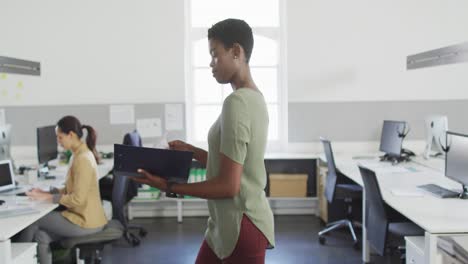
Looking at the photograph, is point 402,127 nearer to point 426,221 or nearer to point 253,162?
point 426,221

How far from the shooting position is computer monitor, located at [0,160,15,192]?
3518mm

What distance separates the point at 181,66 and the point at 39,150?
6.25 ft

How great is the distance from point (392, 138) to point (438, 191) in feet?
5.29

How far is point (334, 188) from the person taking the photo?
4.38 metres

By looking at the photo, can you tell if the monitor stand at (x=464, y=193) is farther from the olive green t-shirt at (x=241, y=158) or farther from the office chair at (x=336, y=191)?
the olive green t-shirt at (x=241, y=158)

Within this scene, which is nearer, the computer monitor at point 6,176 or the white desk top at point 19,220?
the white desk top at point 19,220

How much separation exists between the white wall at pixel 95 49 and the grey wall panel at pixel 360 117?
4.86ft

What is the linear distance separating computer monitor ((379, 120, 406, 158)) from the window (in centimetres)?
129

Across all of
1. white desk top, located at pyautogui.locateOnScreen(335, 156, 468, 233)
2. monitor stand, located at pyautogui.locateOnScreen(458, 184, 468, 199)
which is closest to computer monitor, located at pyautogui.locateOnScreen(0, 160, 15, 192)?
white desk top, located at pyautogui.locateOnScreen(335, 156, 468, 233)

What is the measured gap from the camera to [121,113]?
543cm

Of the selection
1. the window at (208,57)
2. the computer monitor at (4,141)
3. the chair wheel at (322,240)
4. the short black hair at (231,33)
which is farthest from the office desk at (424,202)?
the computer monitor at (4,141)

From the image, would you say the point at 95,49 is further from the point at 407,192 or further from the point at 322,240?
the point at 407,192

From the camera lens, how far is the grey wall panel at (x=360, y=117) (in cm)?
548

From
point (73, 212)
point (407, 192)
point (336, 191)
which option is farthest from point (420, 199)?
point (73, 212)
